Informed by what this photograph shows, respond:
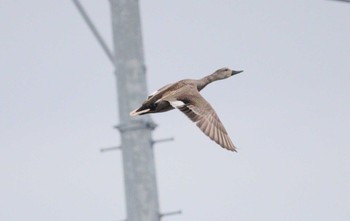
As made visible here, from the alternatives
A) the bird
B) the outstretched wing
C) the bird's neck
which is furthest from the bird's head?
the outstretched wing

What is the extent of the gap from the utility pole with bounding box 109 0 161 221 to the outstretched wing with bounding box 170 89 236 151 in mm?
6587

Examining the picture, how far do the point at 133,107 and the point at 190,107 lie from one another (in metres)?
6.99

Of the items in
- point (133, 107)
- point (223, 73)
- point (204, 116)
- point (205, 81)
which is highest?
point (133, 107)

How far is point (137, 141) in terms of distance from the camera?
44531 millimetres

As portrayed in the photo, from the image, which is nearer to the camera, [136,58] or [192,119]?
[192,119]

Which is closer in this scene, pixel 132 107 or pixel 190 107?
pixel 190 107

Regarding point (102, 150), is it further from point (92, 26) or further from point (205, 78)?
point (205, 78)

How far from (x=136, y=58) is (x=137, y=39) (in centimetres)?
30

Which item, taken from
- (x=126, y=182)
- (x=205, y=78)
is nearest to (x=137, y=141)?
(x=126, y=182)

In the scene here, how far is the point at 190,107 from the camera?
37.1m

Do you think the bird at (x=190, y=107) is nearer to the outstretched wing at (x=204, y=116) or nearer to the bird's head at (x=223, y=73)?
the outstretched wing at (x=204, y=116)

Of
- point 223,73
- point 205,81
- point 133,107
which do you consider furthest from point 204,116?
point 133,107

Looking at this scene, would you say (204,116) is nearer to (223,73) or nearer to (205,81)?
(205,81)

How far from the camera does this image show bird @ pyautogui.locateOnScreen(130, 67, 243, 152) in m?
36.8
